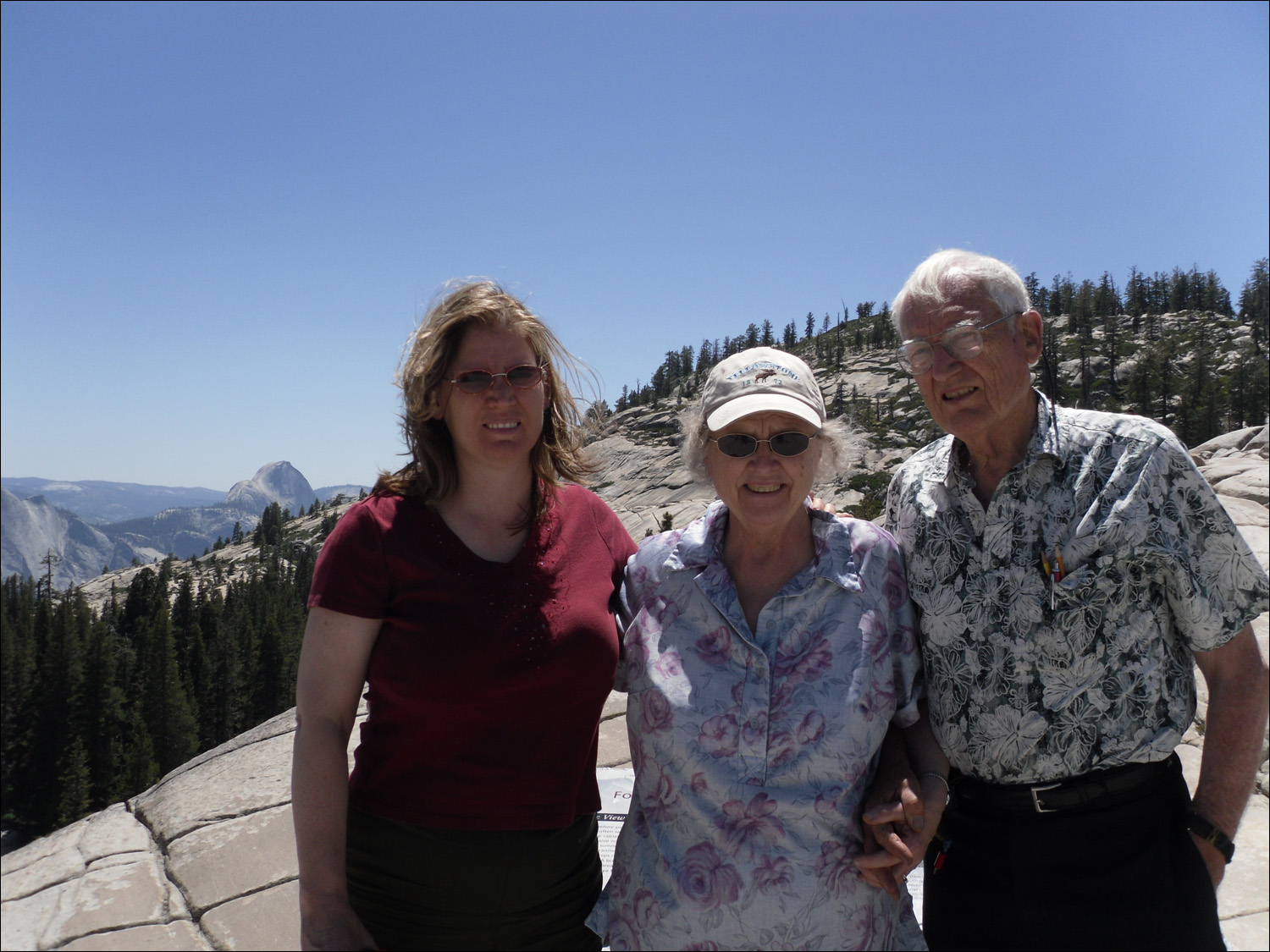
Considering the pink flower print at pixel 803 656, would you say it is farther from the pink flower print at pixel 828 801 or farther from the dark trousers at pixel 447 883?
the dark trousers at pixel 447 883

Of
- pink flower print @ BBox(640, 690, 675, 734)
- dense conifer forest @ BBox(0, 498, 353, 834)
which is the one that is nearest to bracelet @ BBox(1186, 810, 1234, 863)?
pink flower print @ BBox(640, 690, 675, 734)

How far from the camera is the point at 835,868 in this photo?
1.99m

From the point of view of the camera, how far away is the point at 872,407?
84.0 metres

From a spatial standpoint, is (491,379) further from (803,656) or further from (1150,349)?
(1150,349)

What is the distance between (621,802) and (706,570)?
1616 mm

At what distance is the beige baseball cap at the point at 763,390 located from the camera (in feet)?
7.23

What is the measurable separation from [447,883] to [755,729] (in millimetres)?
897

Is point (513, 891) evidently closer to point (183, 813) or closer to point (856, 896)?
point (856, 896)

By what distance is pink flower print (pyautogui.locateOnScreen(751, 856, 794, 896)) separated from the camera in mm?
1964

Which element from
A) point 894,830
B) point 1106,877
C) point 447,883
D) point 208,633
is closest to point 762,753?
point 894,830

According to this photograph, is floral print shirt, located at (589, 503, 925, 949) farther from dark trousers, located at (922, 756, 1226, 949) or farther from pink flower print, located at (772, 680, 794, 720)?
dark trousers, located at (922, 756, 1226, 949)

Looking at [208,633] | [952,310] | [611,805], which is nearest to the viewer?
[952,310]

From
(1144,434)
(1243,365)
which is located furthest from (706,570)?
(1243,365)

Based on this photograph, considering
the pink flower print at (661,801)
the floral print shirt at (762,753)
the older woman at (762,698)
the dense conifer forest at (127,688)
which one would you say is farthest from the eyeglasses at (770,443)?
the dense conifer forest at (127,688)
